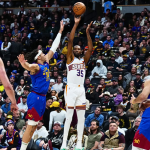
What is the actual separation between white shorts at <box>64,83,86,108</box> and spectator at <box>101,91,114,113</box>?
4415 millimetres

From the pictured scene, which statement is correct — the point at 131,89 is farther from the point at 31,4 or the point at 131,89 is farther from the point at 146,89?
the point at 31,4

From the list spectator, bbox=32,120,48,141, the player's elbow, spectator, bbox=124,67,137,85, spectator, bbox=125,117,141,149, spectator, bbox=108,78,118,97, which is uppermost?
the player's elbow

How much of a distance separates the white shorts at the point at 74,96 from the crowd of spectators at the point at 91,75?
151 centimetres

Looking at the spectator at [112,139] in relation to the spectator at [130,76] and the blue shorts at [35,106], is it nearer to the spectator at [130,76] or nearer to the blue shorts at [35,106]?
the blue shorts at [35,106]

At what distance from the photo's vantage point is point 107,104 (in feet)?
38.8

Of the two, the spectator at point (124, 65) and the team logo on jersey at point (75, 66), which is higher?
the team logo on jersey at point (75, 66)

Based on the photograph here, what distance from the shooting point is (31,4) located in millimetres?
21984

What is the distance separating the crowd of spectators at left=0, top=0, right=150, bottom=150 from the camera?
30.7 ft

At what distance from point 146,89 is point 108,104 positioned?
21.8 feet

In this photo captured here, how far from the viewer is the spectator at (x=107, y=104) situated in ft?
38.3

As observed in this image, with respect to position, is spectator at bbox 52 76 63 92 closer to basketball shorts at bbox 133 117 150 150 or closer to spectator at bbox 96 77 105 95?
spectator at bbox 96 77 105 95

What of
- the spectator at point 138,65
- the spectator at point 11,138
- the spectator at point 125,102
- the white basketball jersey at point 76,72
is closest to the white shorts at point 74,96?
the white basketball jersey at point 76,72

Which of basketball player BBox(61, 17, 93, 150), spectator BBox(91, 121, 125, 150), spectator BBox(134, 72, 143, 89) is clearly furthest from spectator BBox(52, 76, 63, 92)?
basketball player BBox(61, 17, 93, 150)

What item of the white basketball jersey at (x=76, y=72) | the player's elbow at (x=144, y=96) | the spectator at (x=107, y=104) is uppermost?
the white basketball jersey at (x=76, y=72)
